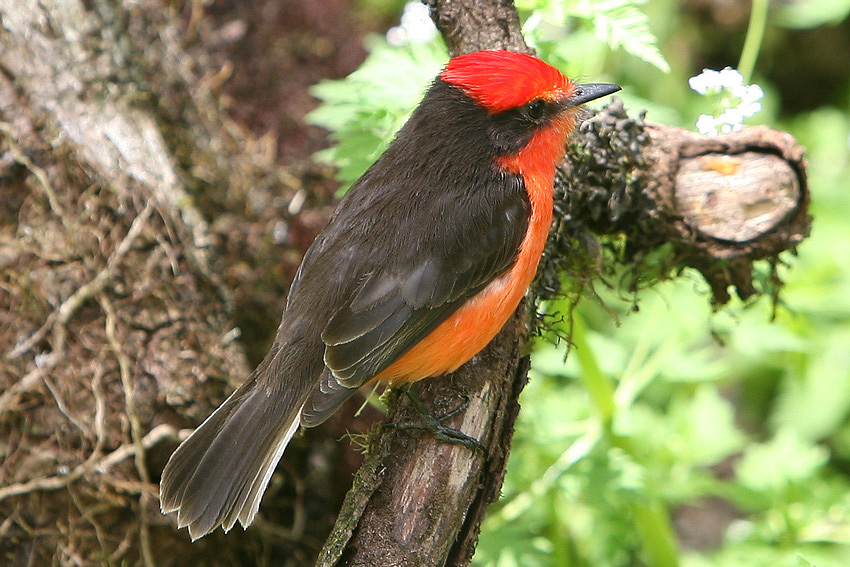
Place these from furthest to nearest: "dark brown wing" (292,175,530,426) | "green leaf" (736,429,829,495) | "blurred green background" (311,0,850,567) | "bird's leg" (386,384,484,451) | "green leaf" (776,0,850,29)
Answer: "green leaf" (776,0,850,29) → "green leaf" (736,429,829,495) → "blurred green background" (311,0,850,567) → "dark brown wing" (292,175,530,426) → "bird's leg" (386,384,484,451)

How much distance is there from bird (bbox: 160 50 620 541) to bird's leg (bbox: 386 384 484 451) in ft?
0.44

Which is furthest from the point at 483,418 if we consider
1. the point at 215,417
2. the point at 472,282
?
the point at 215,417

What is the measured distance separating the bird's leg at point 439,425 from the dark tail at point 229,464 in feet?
1.32

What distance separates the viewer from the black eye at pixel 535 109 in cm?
331

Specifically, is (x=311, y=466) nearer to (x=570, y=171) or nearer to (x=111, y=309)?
(x=111, y=309)

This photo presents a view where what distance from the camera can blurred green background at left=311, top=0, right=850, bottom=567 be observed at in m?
3.64

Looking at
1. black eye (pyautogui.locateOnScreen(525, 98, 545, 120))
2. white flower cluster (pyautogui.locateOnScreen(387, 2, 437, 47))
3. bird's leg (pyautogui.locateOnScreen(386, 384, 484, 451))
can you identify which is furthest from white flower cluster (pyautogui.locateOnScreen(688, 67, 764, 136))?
bird's leg (pyautogui.locateOnScreen(386, 384, 484, 451))

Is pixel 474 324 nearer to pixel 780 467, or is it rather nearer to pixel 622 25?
pixel 622 25

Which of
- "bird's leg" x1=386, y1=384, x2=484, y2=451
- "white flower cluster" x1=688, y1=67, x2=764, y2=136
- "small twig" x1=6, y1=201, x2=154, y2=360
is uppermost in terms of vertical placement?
"white flower cluster" x1=688, y1=67, x2=764, y2=136

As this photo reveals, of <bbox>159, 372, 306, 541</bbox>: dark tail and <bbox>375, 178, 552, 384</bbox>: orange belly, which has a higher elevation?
<bbox>375, 178, 552, 384</bbox>: orange belly

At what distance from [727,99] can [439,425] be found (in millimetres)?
1845

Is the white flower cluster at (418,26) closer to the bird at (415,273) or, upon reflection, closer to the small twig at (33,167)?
the bird at (415,273)

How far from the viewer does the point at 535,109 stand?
10.9 feet

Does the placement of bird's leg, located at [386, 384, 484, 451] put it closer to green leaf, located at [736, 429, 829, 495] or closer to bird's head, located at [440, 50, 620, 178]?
bird's head, located at [440, 50, 620, 178]
